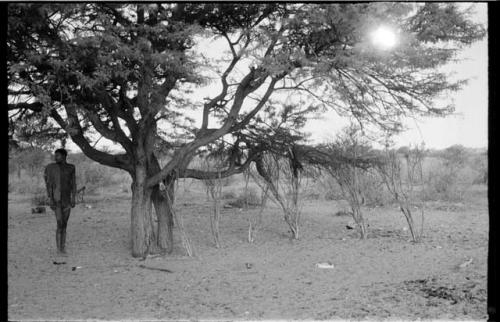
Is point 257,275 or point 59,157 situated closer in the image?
point 257,275

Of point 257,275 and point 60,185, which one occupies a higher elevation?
point 60,185

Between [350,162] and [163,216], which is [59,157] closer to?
[163,216]

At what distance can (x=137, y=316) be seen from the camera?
5305 millimetres

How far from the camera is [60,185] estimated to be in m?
8.59

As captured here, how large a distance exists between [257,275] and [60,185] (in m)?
3.78

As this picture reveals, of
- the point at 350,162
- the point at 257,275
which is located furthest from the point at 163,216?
the point at 350,162

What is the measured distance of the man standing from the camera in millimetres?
Answer: 8562

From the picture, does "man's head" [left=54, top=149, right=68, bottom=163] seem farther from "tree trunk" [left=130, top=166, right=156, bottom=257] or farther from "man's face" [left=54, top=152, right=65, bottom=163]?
"tree trunk" [left=130, top=166, right=156, bottom=257]

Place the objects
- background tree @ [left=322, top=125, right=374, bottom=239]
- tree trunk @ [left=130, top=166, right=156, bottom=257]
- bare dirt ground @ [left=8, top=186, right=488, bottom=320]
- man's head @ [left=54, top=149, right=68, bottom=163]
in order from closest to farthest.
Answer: bare dirt ground @ [left=8, top=186, right=488, bottom=320] → man's head @ [left=54, top=149, right=68, bottom=163] → tree trunk @ [left=130, top=166, right=156, bottom=257] → background tree @ [left=322, top=125, right=374, bottom=239]

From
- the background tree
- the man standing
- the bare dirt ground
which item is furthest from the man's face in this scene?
the background tree

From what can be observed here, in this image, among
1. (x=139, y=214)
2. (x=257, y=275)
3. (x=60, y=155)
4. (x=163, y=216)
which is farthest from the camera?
(x=163, y=216)

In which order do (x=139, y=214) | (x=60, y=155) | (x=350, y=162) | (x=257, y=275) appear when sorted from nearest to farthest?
(x=257, y=275), (x=60, y=155), (x=139, y=214), (x=350, y=162)

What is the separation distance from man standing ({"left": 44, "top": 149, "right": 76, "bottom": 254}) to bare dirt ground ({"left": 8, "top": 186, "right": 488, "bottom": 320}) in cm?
87

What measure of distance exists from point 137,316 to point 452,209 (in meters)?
14.0
